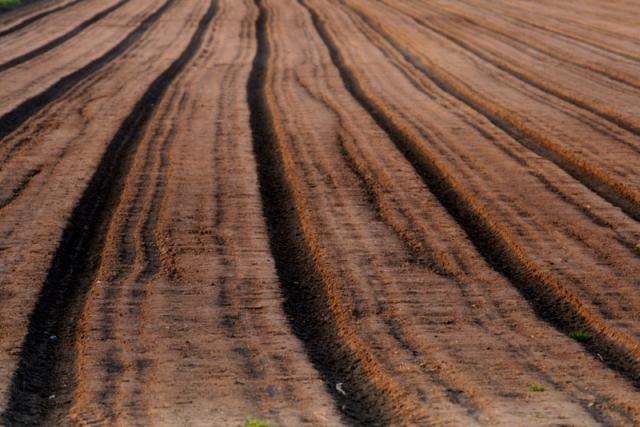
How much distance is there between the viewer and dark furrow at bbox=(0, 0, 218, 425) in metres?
5.67

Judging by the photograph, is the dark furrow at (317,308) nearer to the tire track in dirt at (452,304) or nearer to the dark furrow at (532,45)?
the tire track in dirt at (452,304)

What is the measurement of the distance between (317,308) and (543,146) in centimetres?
593

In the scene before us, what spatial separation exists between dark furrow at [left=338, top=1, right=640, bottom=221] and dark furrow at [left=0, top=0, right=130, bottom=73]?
23.8 ft

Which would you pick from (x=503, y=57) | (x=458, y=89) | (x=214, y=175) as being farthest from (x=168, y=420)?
(x=503, y=57)

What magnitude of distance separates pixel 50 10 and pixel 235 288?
21.2 metres

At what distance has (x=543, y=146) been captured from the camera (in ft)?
39.9

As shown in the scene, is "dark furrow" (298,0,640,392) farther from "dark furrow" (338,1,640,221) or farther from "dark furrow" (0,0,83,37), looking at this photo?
"dark furrow" (0,0,83,37)

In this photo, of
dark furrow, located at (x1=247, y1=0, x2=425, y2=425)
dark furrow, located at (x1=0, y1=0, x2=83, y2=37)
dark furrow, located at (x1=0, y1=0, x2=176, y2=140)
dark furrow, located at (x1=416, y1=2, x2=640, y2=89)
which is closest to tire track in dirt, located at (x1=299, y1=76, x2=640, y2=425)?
dark furrow, located at (x1=247, y1=0, x2=425, y2=425)

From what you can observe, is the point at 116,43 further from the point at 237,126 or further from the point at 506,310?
the point at 506,310

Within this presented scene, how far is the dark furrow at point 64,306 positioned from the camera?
18.6ft

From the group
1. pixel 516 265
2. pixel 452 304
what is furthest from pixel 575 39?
pixel 452 304

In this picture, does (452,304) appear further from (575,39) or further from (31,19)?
(31,19)

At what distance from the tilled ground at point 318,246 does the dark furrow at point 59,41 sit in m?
0.39

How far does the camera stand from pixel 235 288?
24.2 feet
